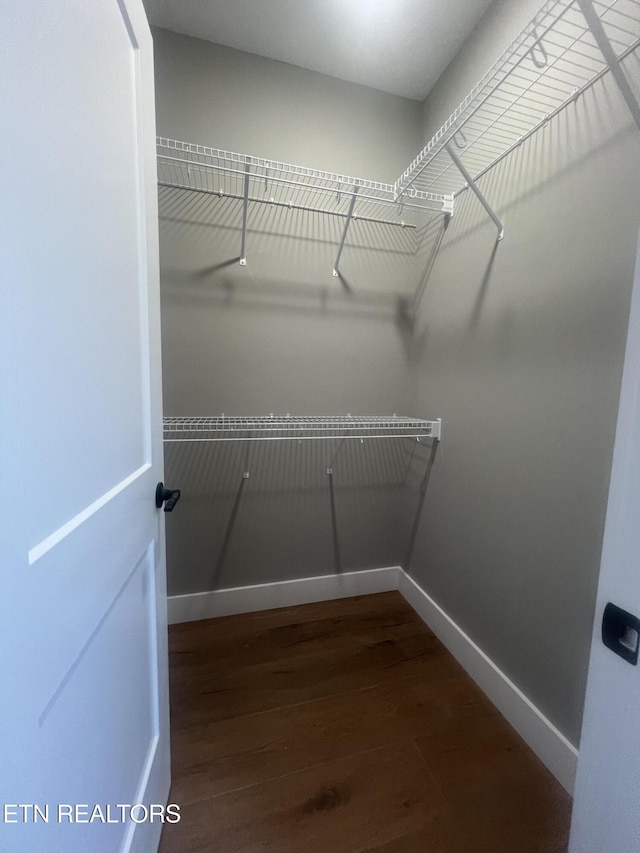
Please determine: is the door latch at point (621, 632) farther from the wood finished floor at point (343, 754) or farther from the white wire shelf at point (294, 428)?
the white wire shelf at point (294, 428)

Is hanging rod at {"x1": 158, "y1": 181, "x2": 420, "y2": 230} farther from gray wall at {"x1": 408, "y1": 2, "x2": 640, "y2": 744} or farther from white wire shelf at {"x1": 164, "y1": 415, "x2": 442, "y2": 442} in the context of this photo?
white wire shelf at {"x1": 164, "y1": 415, "x2": 442, "y2": 442}

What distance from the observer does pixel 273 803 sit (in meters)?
1.00

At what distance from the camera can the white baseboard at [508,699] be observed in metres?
1.07

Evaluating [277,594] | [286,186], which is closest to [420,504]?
[277,594]

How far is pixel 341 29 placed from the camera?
4.67 feet

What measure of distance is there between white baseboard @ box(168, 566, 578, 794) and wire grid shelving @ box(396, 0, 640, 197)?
6.29ft

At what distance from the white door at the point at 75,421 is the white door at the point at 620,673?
2.59 feet

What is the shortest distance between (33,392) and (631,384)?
2.68ft

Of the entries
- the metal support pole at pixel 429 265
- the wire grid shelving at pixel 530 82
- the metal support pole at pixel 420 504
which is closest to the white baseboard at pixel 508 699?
the metal support pole at pixel 420 504

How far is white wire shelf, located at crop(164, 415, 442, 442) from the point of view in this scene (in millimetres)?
1579

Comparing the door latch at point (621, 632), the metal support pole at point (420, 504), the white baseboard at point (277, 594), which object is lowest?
the white baseboard at point (277, 594)

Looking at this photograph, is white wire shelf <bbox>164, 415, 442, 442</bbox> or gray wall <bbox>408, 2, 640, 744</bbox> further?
white wire shelf <bbox>164, 415, 442, 442</bbox>

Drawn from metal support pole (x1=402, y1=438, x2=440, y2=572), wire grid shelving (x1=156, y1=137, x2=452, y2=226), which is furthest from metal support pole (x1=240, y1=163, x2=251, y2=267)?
metal support pole (x1=402, y1=438, x2=440, y2=572)

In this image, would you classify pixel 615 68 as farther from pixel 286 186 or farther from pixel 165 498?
pixel 165 498
